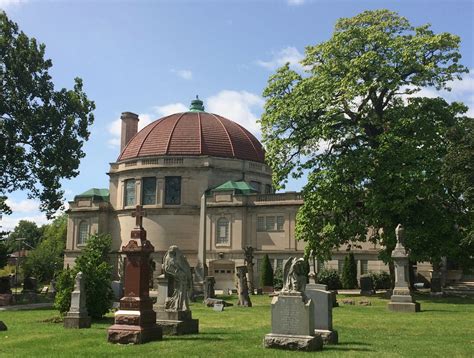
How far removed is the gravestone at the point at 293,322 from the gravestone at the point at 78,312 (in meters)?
7.68

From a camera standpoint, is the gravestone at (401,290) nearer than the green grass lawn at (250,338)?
No

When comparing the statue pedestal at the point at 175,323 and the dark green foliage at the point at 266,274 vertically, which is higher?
the dark green foliage at the point at 266,274

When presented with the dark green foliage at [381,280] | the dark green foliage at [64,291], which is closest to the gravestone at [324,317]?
the dark green foliage at [64,291]

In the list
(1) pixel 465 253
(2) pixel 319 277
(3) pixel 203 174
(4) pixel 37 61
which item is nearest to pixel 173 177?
(3) pixel 203 174

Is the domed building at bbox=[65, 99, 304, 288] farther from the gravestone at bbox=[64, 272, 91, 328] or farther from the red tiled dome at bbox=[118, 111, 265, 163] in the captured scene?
the gravestone at bbox=[64, 272, 91, 328]

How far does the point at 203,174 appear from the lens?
57062 mm

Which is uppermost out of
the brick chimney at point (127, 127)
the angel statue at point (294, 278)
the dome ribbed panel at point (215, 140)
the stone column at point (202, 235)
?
the brick chimney at point (127, 127)

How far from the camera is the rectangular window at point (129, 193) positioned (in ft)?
192

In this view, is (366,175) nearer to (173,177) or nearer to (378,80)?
(378,80)

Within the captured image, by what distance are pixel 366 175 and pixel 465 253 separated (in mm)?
7345

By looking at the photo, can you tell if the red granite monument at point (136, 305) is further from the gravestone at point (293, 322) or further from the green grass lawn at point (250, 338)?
the gravestone at point (293, 322)

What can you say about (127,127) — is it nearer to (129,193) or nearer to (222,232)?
(129,193)

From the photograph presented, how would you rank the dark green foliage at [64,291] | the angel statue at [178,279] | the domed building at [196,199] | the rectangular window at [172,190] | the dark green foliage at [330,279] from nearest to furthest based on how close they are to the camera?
the angel statue at [178,279] → the dark green foliage at [64,291] → the dark green foliage at [330,279] → the domed building at [196,199] → the rectangular window at [172,190]

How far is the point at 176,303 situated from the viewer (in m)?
16.3
